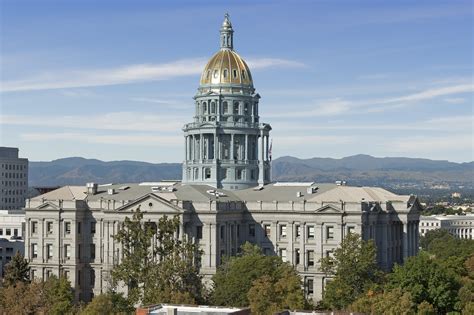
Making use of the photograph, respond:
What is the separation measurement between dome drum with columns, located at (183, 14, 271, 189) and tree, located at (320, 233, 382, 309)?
1664 inches

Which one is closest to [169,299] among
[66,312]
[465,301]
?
[66,312]

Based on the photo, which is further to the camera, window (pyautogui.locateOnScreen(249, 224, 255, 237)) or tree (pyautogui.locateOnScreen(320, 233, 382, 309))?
window (pyautogui.locateOnScreen(249, 224, 255, 237))

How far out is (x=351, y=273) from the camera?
130000 millimetres

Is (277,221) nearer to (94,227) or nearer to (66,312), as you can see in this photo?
(94,227)

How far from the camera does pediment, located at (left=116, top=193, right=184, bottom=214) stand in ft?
491

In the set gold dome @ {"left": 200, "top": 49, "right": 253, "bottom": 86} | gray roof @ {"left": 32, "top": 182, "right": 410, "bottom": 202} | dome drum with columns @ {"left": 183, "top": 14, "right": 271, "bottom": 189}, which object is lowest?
gray roof @ {"left": 32, "top": 182, "right": 410, "bottom": 202}

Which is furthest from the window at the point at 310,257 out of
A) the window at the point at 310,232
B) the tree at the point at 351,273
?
the tree at the point at 351,273

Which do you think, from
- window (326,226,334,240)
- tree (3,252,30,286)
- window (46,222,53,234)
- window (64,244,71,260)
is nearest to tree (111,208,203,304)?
tree (3,252,30,286)

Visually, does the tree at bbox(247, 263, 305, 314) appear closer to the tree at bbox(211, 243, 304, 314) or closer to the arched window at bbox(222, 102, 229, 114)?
the tree at bbox(211, 243, 304, 314)

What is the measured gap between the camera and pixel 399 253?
159 metres

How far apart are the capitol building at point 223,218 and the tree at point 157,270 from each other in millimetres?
14646

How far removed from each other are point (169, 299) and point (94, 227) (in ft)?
156

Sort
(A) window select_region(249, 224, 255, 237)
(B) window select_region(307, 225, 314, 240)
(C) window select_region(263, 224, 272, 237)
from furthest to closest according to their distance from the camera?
(A) window select_region(249, 224, 255, 237)
(C) window select_region(263, 224, 272, 237)
(B) window select_region(307, 225, 314, 240)

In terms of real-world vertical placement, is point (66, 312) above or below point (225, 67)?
below
